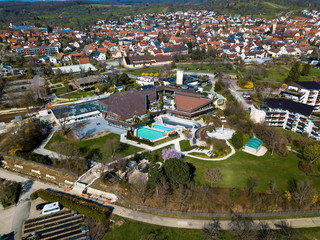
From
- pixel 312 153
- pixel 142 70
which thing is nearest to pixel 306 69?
pixel 312 153

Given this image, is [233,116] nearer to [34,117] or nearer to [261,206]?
[261,206]

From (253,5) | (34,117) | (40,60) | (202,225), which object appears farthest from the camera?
(253,5)

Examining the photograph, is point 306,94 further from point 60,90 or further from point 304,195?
point 60,90

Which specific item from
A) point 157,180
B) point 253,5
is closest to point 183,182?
point 157,180

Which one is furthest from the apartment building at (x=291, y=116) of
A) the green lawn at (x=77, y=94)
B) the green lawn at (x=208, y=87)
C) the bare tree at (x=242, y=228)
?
the green lawn at (x=77, y=94)

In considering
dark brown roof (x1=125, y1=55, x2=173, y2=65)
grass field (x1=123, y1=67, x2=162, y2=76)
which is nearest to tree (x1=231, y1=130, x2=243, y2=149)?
grass field (x1=123, y1=67, x2=162, y2=76)

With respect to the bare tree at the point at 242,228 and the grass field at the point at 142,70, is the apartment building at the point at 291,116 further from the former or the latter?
the grass field at the point at 142,70

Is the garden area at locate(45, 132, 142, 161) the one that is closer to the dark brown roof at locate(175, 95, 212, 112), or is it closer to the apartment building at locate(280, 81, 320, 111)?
the dark brown roof at locate(175, 95, 212, 112)
